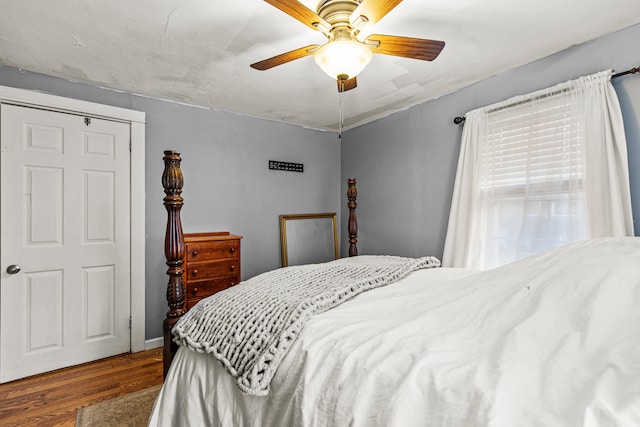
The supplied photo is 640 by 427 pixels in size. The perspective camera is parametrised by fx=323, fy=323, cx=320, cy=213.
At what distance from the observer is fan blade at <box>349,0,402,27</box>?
1392 millimetres

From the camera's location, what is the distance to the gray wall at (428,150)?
2.06 m

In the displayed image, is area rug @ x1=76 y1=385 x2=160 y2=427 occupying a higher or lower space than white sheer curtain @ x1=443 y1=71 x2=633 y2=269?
lower

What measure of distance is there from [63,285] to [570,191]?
3.92m

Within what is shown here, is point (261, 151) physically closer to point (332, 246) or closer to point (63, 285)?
point (332, 246)

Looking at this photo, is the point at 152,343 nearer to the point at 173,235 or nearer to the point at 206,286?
the point at 206,286

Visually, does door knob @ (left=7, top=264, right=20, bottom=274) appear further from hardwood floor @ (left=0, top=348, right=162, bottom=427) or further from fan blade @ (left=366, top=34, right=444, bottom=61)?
fan blade @ (left=366, top=34, right=444, bottom=61)

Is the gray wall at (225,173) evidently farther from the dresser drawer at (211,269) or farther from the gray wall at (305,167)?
the dresser drawer at (211,269)

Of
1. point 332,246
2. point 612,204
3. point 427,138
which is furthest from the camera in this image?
point 332,246

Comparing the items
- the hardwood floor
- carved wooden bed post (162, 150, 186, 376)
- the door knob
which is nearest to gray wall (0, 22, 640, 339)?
the hardwood floor

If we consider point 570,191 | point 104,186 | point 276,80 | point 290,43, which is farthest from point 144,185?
point 570,191

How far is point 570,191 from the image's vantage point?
222cm

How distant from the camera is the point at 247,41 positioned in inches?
83.9

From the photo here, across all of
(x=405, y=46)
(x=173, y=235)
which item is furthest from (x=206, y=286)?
(x=405, y=46)

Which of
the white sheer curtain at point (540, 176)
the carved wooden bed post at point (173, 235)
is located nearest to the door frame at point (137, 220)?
the carved wooden bed post at point (173, 235)
